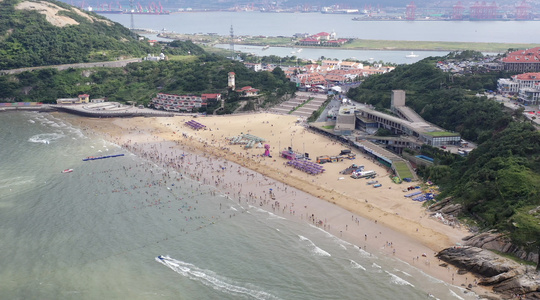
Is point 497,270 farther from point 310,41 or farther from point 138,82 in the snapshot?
point 310,41

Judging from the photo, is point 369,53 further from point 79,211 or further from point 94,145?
point 79,211

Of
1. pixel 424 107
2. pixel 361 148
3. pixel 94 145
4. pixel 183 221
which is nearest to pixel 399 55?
pixel 424 107

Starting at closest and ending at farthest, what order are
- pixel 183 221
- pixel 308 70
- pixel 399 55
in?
pixel 183 221
pixel 308 70
pixel 399 55

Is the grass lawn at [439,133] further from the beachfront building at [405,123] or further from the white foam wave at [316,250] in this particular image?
the white foam wave at [316,250]

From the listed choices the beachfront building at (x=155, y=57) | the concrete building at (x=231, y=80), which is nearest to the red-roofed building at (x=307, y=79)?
the concrete building at (x=231, y=80)

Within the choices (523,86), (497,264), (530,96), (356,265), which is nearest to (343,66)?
(523,86)

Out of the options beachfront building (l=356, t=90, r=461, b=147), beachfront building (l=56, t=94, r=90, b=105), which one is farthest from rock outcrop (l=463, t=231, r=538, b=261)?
beachfront building (l=56, t=94, r=90, b=105)

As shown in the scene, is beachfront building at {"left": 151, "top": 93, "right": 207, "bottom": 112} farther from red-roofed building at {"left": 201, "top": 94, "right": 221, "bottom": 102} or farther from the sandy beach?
the sandy beach

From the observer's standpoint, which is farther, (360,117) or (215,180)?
(360,117)

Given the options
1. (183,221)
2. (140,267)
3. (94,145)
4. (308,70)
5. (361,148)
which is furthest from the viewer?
(308,70)
